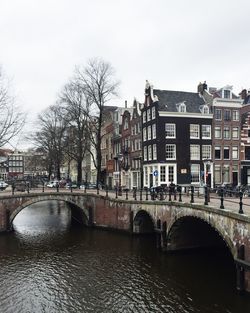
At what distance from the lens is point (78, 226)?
2875 centimetres

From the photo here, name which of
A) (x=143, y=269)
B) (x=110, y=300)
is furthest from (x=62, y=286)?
(x=143, y=269)

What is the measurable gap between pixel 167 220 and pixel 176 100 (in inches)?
845

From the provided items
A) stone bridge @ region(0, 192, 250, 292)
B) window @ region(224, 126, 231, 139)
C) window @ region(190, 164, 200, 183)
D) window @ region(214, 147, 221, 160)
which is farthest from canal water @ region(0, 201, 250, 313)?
window @ region(224, 126, 231, 139)

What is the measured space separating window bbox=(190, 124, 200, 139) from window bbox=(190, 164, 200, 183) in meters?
3.09

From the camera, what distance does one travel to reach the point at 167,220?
1944 centimetres

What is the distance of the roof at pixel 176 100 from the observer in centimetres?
3731

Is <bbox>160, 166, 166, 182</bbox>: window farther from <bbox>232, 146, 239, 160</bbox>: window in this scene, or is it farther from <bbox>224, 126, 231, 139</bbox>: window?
<bbox>232, 146, 239, 160</bbox>: window

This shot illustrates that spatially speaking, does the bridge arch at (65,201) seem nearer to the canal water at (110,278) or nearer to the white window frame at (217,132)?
the canal water at (110,278)

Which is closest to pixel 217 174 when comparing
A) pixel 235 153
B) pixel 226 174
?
pixel 226 174

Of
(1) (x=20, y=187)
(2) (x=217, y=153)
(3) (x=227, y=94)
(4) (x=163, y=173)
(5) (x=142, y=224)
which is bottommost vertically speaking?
(5) (x=142, y=224)

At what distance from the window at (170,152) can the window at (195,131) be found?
248 centimetres

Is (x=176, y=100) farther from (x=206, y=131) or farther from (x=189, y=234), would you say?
(x=189, y=234)

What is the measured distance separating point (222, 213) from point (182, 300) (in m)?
3.77

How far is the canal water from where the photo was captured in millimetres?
12656
